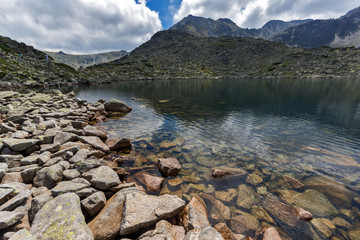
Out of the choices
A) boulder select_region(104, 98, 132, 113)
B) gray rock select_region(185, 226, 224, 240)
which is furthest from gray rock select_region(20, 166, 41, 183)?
boulder select_region(104, 98, 132, 113)

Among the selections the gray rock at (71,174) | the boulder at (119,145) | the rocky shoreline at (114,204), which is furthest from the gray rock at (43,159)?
the boulder at (119,145)

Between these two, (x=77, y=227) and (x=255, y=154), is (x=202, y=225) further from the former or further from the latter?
(x=255, y=154)

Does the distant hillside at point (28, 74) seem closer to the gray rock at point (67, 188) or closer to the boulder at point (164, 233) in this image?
the gray rock at point (67, 188)

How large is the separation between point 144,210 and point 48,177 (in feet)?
18.6

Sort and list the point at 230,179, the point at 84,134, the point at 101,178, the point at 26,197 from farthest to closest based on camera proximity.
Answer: the point at 84,134
the point at 230,179
the point at 101,178
the point at 26,197

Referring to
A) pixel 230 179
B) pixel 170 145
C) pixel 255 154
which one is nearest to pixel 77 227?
pixel 230 179

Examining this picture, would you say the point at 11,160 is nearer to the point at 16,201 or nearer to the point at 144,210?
the point at 16,201

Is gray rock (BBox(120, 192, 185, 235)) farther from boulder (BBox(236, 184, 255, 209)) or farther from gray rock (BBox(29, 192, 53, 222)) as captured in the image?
boulder (BBox(236, 184, 255, 209))

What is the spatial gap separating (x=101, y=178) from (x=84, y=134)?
9668mm

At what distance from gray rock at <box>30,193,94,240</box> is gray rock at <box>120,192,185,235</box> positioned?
137 centimetres

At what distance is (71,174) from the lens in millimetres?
9125

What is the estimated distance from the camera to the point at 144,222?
6.54 meters

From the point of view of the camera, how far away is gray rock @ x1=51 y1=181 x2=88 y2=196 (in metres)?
7.38

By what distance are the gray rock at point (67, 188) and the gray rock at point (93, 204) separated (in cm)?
78
